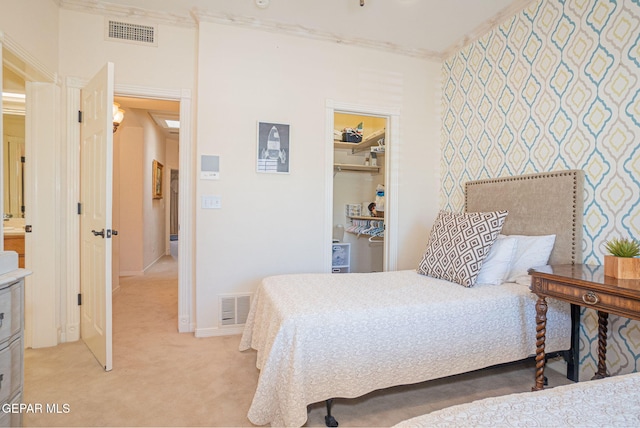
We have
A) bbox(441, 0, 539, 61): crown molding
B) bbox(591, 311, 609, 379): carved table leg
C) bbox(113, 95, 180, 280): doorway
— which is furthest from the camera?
bbox(113, 95, 180, 280): doorway

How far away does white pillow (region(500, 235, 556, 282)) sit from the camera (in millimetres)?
2145

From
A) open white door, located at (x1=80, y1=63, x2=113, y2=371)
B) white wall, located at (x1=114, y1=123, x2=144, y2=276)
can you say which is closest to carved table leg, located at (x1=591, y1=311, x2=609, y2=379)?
open white door, located at (x1=80, y1=63, x2=113, y2=371)

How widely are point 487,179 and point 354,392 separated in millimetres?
2083

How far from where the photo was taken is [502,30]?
2656mm

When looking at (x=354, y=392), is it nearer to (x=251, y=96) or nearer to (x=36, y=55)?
(x=251, y=96)

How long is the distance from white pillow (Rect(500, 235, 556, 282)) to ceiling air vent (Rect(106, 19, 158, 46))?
331 cm

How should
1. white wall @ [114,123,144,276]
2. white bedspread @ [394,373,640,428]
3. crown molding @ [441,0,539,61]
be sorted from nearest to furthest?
white bedspread @ [394,373,640,428]
crown molding @ [441,0,539,61]
white wall @ [114,123,144,276]

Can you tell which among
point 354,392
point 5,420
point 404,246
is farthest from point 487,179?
point 5,420

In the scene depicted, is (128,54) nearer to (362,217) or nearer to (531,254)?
(362,217)

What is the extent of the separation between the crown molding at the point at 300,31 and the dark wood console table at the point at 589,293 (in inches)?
96.1

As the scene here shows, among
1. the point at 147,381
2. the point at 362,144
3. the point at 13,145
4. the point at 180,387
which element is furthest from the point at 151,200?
the point at 180,387

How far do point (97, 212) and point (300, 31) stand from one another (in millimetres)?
2268

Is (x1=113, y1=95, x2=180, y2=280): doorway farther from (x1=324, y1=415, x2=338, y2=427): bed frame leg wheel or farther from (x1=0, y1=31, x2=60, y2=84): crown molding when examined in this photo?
(x1=324, y1=415, x2=338, y2=427): bed frame leg wheel

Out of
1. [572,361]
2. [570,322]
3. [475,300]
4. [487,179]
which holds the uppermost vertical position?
[487,179]
